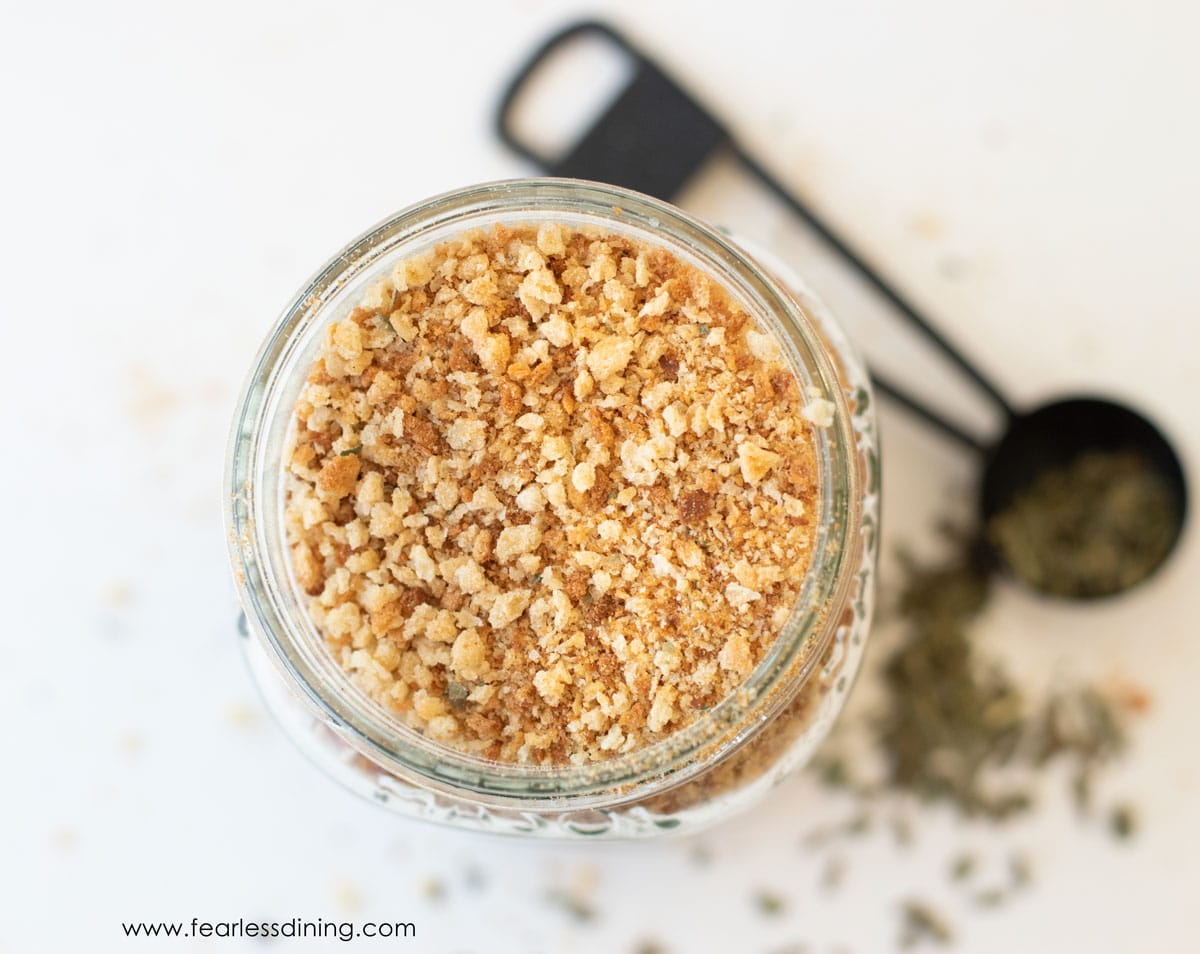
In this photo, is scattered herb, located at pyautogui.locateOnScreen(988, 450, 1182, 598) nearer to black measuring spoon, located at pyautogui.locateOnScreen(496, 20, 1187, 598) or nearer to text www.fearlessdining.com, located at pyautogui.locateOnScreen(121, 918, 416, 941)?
black measuring spoon, located at pyautogui.locateOnScreen(496, 20, 1187, 598)

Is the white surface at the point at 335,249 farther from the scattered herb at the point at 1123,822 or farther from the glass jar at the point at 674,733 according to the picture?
the glass jar at the point at 674,733

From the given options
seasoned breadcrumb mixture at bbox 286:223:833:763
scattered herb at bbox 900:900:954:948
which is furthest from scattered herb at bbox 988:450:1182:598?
seasoned breadcrumb mixture at bbox 286:223:833:763

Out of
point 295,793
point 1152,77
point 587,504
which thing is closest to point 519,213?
point 587,504

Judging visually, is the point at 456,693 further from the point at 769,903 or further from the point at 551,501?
the point at 769,903

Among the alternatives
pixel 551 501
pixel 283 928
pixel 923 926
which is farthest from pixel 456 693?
pixel 923 926

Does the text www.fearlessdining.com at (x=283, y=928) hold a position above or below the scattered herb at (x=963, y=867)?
above

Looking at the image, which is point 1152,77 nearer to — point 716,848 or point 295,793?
point 716,848

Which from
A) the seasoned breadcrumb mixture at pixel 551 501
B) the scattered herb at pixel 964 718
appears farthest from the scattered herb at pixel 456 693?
the scattered herb at pixel 964 718
